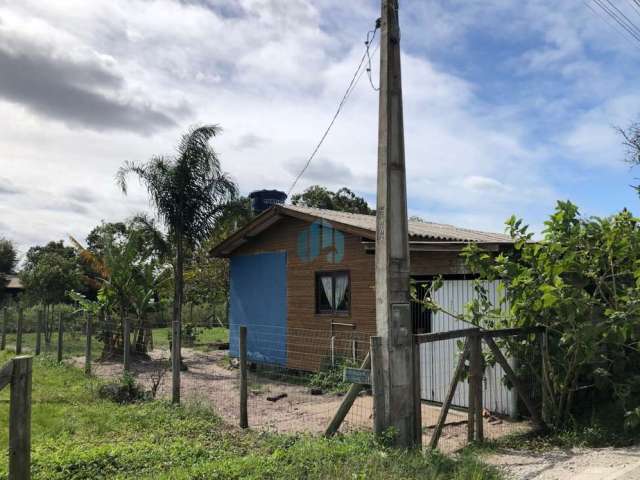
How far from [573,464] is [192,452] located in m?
Answer: 4.06

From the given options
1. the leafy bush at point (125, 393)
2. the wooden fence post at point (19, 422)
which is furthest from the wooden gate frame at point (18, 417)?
the leafy bush at point (125, 393)

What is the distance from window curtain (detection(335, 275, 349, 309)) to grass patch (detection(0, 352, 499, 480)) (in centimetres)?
531

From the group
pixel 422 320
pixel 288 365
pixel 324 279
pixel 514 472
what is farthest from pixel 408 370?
pixel 288 365

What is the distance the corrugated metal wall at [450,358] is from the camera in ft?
29.6

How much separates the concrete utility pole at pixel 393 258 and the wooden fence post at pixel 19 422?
352cm

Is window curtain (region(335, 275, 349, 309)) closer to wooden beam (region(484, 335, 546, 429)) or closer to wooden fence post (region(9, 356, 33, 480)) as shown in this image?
wooden beam (region(484, 335, 546, 429))

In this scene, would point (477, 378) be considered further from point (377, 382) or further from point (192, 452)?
point (192, 452)

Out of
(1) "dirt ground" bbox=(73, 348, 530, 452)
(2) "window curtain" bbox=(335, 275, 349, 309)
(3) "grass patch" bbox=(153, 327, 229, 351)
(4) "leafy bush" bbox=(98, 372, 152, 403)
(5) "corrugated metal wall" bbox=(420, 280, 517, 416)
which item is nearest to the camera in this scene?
(1) "dirt ground" bbox=(73, 348, 530, 452)

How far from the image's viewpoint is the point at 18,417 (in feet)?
14.6

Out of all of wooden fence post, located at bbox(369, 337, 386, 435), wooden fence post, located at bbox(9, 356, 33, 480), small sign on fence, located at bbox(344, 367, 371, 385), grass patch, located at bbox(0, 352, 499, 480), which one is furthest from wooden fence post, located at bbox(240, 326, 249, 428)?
wooden fence post, located at bbox(9, 356, 33, 480)

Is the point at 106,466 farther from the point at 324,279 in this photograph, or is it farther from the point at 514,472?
the point at 324,279

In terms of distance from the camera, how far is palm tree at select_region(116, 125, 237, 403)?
1568 cm

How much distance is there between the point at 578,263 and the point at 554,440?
2.26 m

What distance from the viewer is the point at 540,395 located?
26.6ft
